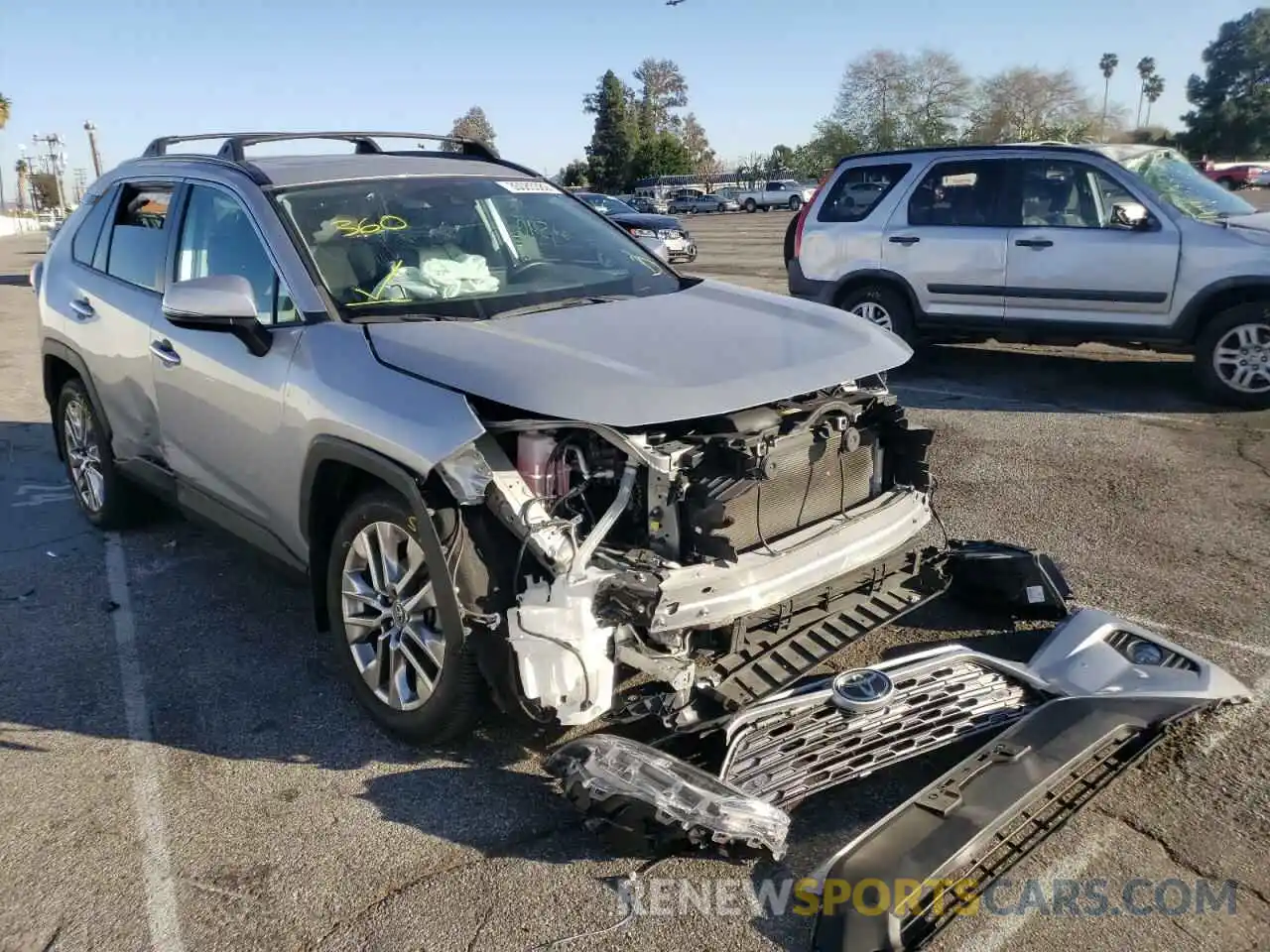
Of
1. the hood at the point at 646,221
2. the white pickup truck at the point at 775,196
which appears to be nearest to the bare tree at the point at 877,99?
the white pickup truck at the point at 775,196

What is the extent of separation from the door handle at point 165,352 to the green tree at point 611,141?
264ft

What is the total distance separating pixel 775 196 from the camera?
52781mm

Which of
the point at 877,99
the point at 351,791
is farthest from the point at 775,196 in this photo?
the point at 351,791

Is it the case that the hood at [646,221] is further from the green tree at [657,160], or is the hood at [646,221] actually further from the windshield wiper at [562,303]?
the green tree at [657,160]

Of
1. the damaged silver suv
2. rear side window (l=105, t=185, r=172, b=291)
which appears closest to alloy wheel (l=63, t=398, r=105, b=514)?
rear side window (l=105, t=185, r=172, b=291)

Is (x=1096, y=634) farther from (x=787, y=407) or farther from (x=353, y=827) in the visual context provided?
(x=353, y=827)

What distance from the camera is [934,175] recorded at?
912 cm

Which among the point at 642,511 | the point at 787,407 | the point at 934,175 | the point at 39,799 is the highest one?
the point at 934,175

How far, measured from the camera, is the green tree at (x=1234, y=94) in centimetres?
7094

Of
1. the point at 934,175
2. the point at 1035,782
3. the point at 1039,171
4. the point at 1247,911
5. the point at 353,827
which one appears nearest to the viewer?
the point at 1247,911

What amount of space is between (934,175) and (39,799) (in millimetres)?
8210

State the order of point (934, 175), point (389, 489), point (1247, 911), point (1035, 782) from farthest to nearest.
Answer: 1. point (934, 175)
2. point (389, 489)
3. point (1035, 782)
4. point (1247, 911)

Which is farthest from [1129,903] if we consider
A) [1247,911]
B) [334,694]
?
[334,694]

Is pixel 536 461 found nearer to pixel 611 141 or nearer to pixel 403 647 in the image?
pixel 403 647
